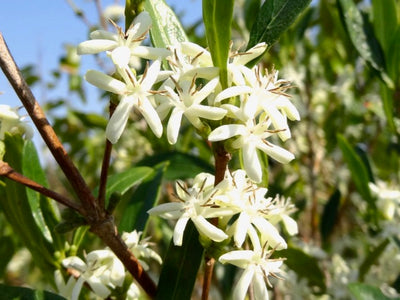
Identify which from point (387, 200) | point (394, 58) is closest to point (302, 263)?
point (387, 200)

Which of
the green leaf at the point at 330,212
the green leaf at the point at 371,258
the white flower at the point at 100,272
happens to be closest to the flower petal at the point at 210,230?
the white flower at the point at 100,272

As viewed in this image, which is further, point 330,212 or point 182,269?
point 330,212

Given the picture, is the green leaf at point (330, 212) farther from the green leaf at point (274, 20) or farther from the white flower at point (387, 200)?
the green leaf at point (274, 20)

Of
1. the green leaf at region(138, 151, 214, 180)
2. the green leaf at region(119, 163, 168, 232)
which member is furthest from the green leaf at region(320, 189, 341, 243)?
the green leaf at region(119, 163, 168, 232)

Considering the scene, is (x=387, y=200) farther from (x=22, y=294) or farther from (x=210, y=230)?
(x=22, y=294)

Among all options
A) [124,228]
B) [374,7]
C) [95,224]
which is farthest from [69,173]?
[374,7]

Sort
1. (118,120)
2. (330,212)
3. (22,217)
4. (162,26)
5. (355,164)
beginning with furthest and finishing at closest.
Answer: (330,212) < (355,164) < (22,217) < (162,26) < (118,120)
